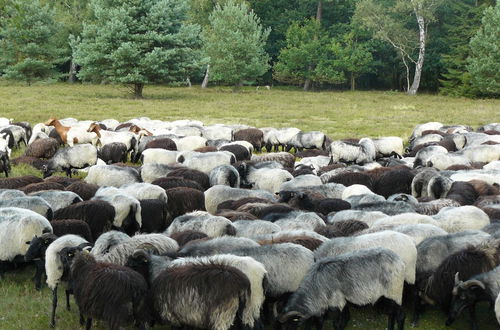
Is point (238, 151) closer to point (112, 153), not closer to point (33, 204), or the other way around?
point (112, 153)

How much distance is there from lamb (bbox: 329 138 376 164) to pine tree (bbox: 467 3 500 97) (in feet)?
92.3

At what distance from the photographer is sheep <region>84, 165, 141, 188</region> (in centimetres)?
1318

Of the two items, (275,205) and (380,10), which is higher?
(380,10)

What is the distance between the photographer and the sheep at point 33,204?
30.6 feet

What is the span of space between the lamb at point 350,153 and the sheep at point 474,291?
9.91 m

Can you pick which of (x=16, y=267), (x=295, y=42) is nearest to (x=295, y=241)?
(x=16, y=267)

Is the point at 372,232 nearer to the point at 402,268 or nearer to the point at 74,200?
the point at 402,268

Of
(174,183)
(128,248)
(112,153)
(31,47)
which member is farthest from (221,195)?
(31,47)

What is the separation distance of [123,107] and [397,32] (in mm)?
26683

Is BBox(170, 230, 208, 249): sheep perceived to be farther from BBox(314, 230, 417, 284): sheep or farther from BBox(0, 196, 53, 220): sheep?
BBox(0, 196, 53, 220): sheep

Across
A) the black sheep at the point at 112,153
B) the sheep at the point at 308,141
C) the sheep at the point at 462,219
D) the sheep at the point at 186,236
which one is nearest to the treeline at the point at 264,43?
the sheep at the point at 308,141

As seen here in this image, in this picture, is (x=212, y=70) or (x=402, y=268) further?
(x=212, y=70)

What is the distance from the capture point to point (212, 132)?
20.3m

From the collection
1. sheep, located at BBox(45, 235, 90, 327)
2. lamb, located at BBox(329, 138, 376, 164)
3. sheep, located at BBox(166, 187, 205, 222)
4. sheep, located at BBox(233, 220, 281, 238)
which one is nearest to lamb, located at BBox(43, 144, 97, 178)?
sheep, located at BBox(166, 187, 205, 222)
